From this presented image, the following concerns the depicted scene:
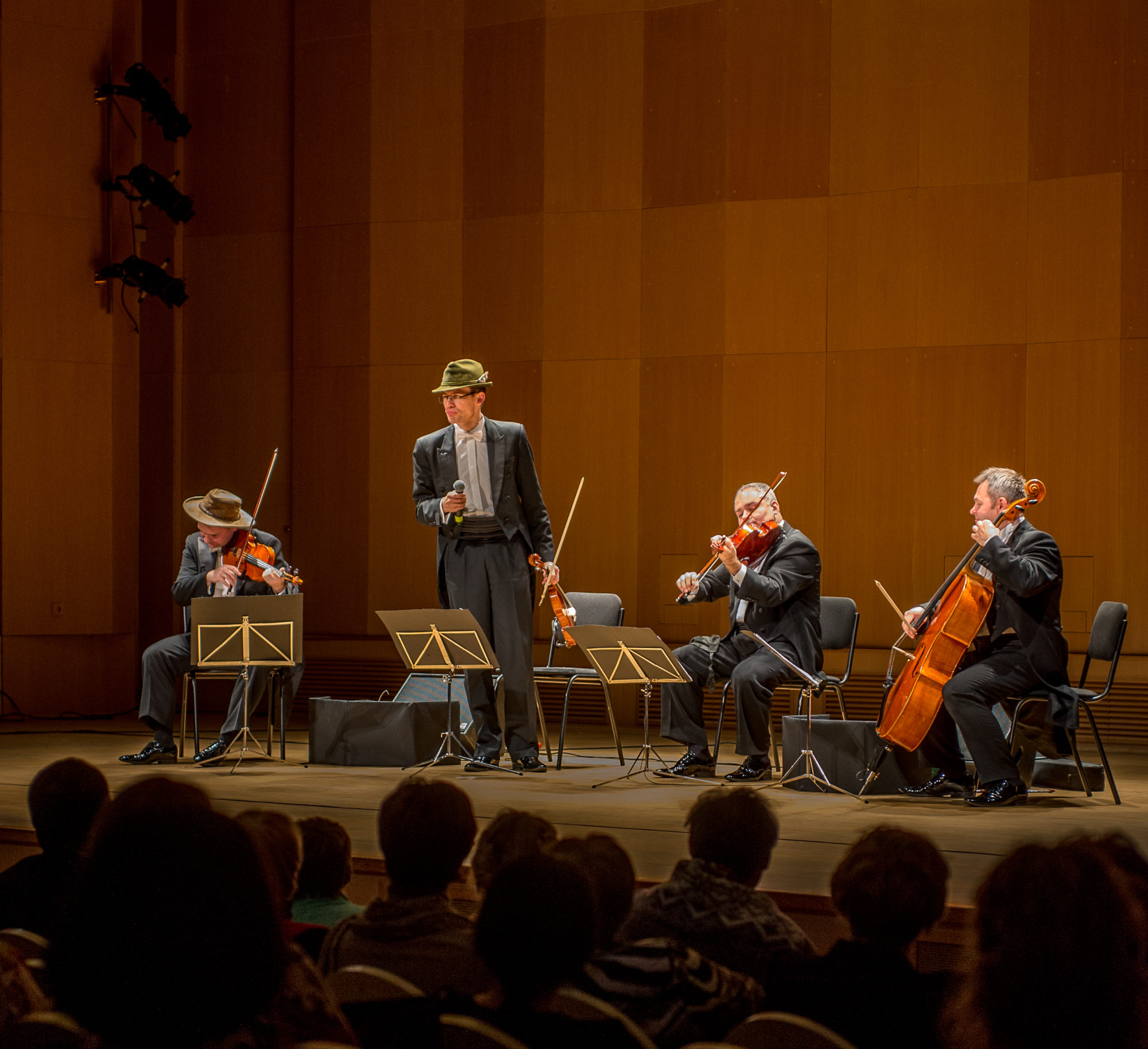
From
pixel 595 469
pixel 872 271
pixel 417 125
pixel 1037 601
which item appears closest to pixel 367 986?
pixel 1037 601

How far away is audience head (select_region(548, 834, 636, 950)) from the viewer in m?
1.90

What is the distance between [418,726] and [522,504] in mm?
998

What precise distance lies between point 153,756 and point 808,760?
8.71 feet

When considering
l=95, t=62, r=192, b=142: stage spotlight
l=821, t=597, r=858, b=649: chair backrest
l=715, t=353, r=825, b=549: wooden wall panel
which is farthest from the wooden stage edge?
l=95, t=62, r=192, b=142: stage spotlight

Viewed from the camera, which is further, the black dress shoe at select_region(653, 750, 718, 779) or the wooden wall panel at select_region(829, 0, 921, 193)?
the wooden wall panel at select_region(829, 0, 921, 193)

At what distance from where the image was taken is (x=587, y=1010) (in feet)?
4.57

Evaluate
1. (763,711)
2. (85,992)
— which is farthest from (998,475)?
(85,992)

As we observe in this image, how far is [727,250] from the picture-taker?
7.00 m

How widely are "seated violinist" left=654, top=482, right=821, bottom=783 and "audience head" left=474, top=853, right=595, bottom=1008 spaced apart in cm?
331

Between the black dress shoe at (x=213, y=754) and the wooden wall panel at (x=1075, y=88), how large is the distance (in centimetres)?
476

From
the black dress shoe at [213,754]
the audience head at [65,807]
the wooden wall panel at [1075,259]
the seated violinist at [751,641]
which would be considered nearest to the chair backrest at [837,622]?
the seated violinist at [751,641]

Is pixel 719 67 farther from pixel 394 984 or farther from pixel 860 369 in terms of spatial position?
pixel 394 984

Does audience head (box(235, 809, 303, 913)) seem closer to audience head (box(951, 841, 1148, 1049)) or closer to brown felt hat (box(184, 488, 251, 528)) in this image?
audience head (box(951, 841, 1148, 1049))

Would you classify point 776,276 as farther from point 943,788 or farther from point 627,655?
point 943,788
